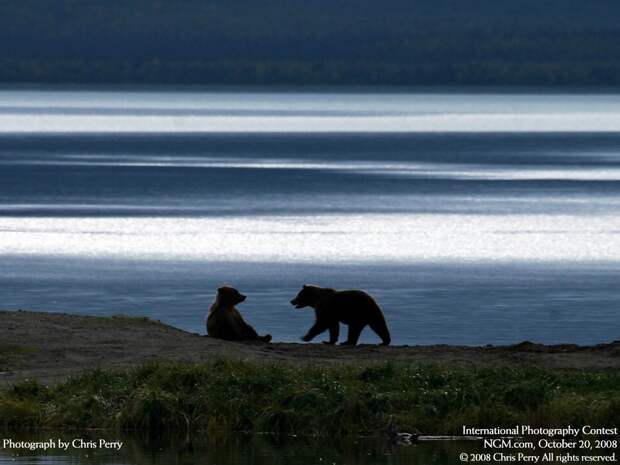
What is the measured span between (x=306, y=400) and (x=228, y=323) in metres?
3.89

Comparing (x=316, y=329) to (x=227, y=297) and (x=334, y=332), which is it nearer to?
(x=334, y=332)

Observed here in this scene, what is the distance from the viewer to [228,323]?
1855 centimetres

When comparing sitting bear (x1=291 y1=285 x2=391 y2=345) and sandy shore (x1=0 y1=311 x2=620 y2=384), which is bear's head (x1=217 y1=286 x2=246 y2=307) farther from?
sitting bear (x1=291 y1=285 x2=391 y2=345)

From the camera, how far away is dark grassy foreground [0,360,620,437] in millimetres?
14641

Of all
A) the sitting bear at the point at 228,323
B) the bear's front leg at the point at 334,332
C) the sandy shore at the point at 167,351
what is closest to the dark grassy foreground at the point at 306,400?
the sandy shore at the point at 167,351

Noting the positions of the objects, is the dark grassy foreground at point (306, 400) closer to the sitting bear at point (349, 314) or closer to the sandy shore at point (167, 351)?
the sandy shore at point (167, 351)

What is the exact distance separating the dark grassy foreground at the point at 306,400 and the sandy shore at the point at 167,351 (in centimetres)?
100

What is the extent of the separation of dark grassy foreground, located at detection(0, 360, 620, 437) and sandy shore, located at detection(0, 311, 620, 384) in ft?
3.28

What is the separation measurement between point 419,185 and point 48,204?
12445 mm

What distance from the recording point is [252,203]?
151ft

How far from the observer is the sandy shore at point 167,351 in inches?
655

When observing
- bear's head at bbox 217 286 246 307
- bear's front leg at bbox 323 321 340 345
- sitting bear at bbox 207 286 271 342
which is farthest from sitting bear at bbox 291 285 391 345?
bear's head at bbox 217 286 246 307

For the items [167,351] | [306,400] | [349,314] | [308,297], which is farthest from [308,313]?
[306,400]

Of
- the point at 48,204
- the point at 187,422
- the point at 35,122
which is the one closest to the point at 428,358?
the point at 187,422
